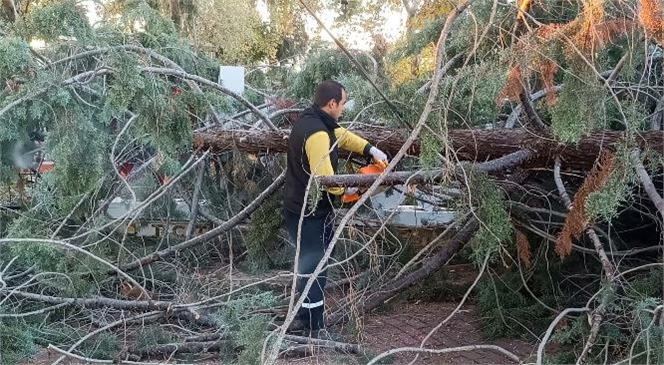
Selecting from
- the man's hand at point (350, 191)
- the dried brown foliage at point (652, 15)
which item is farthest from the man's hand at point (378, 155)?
the dried brown foliage at point (652, 15)

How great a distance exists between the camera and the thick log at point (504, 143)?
3.00 metres

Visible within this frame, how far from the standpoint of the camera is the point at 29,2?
586 cm

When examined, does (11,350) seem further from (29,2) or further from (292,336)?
(29,2)

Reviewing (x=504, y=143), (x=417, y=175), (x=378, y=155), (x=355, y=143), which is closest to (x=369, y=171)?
(x=378, y=155)

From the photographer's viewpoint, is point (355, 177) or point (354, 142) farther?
point (354, 142)

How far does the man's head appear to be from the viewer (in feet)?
11.8

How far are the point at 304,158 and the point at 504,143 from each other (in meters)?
1.04

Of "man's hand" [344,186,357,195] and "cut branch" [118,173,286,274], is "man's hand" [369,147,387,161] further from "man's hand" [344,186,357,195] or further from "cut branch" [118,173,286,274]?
"cut branch" [118,173,286,274]

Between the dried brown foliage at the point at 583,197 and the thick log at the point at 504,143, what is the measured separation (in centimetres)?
17

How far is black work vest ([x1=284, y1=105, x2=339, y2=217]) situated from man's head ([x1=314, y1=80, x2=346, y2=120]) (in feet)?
0.10

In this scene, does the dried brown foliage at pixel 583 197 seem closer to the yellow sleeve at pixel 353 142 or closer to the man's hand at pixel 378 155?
the man's hand at pixel 378 155

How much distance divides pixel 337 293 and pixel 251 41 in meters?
13.2

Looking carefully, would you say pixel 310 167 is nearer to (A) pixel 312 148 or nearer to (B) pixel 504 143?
→ (A) pixel 312 148

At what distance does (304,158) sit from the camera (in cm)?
359
